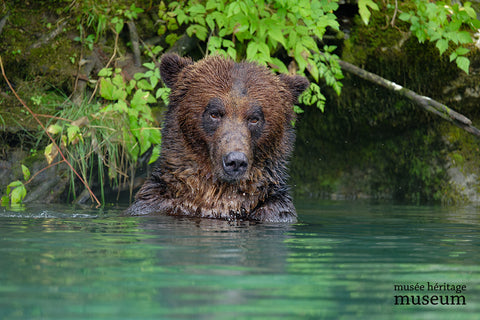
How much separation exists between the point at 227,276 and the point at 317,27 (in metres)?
4.28

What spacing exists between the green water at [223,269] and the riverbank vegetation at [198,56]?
1.93m

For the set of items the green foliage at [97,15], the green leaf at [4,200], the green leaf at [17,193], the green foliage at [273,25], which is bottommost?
the green leaf at [4,200]

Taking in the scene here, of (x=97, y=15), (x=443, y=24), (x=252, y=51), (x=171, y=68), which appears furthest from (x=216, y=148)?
(x=443, y=24)

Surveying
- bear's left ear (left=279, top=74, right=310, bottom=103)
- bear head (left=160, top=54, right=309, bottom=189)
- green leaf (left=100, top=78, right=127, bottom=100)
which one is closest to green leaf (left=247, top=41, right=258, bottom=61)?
bear's left ear (left=279, top=74, right=310, bottom=103)

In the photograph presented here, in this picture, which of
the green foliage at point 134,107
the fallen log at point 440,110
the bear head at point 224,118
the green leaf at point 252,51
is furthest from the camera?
the fallen log at point 440,110

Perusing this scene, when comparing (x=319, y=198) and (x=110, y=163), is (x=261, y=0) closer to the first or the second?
(x=110, y=163)

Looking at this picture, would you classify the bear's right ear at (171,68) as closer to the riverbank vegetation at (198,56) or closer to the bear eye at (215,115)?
the bear eye at (215,115)

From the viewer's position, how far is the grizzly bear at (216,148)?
5141mm

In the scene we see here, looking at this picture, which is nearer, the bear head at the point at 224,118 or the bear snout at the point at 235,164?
the bear snout at the point at 235,164

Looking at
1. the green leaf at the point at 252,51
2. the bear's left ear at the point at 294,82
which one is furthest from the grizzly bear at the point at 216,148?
the green leaf at the point at 252,51

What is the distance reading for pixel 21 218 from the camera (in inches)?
197

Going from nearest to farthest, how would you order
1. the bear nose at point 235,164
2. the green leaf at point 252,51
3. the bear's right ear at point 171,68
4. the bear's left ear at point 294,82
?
the bear nose at point 235,164 → the bear's right ear at point 171,68 → the bear's left ear at point 294,82 → the green leaf at point 252,51

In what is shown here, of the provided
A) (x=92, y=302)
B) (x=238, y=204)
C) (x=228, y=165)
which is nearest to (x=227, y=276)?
(x=92, y=302)

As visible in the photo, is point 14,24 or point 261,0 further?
point 14,24
